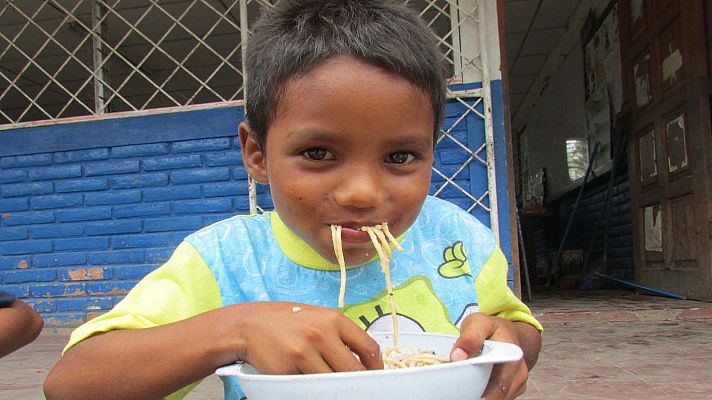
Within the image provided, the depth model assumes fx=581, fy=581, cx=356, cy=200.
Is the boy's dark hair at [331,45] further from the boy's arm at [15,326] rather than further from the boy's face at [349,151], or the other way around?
the boy's arm at [15,326]

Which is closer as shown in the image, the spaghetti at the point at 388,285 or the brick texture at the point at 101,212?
the spaghetti at the point at 388,285

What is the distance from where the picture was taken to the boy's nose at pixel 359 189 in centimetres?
79

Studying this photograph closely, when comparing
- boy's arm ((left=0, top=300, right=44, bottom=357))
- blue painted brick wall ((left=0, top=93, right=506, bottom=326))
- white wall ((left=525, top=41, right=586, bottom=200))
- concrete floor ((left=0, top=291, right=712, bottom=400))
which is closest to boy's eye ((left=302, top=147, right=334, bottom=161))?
boy's arm ((left=0, top=300, right=44, bottom=357))

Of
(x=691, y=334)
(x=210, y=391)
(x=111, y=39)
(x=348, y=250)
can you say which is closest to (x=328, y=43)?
(x=348, y=250)

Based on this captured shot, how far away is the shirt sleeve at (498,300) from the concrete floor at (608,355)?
4.32 ft

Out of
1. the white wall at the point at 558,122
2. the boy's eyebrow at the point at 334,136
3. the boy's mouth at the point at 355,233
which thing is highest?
the white wall at the point at 558,122

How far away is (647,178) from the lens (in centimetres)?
517

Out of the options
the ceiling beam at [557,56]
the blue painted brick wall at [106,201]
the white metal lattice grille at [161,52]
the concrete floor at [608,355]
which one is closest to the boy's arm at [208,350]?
the white metal lattice grille at [161,52]

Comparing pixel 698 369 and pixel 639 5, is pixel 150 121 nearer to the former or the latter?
pixel 698 369

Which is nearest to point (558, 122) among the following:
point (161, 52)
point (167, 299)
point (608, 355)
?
point (161, 52)

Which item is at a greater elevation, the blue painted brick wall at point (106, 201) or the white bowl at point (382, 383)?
the blue painted brick wall at point (106, 201)

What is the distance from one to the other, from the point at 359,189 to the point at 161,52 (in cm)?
620

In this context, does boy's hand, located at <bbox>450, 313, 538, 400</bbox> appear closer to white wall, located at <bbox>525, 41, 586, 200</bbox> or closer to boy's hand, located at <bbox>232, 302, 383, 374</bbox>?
boy's hand, located at <bbox>232, 302, 383, 374</bbox>

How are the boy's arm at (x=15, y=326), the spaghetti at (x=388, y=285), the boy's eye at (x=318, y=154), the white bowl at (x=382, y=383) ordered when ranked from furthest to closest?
the boy's arm at (x=15, y=326), the boy's eye at (x=318, y=154), the spaghetti at (x=388, y=285), the white bowl at (x=382, y=383)
